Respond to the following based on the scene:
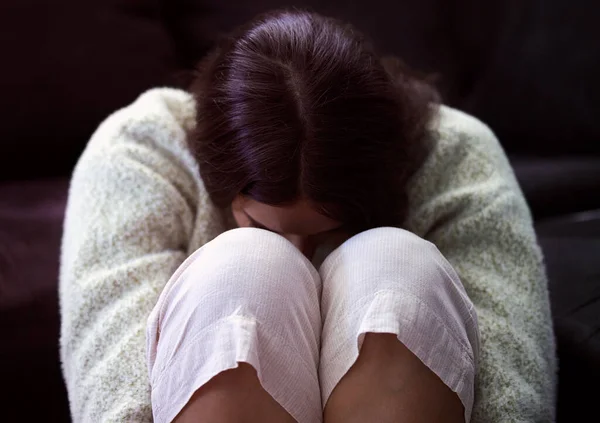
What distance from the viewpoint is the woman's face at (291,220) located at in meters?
0.72

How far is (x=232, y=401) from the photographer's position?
0.56 m

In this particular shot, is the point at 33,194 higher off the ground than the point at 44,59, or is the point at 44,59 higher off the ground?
the point at 44,59

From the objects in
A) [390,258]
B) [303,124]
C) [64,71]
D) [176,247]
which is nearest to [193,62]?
[64,71]

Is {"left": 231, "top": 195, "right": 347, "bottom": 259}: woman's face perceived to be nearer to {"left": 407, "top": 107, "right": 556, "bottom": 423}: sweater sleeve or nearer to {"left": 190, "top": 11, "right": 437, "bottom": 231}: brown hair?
{"left": 190, "top": 11, "right": 437, "bottom": 231}: brown hair

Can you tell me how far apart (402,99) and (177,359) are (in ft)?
1.32

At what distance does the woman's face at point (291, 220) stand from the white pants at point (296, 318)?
2.8 inches

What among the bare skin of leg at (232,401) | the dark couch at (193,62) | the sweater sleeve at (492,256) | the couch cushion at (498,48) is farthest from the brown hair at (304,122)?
the couch cushion at (498,48)

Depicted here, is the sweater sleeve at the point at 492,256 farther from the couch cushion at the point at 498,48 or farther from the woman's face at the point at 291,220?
the couch cushion at the point at 498,48

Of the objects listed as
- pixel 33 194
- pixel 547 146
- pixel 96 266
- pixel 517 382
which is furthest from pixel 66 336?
pixel 547 146

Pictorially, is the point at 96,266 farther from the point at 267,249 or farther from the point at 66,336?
the point at 267,249

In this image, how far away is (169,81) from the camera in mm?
1165

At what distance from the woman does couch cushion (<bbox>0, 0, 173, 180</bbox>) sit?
0.21 meters

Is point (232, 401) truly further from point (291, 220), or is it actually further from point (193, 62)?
point (193, 62)

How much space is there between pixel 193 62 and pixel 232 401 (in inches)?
32.6
